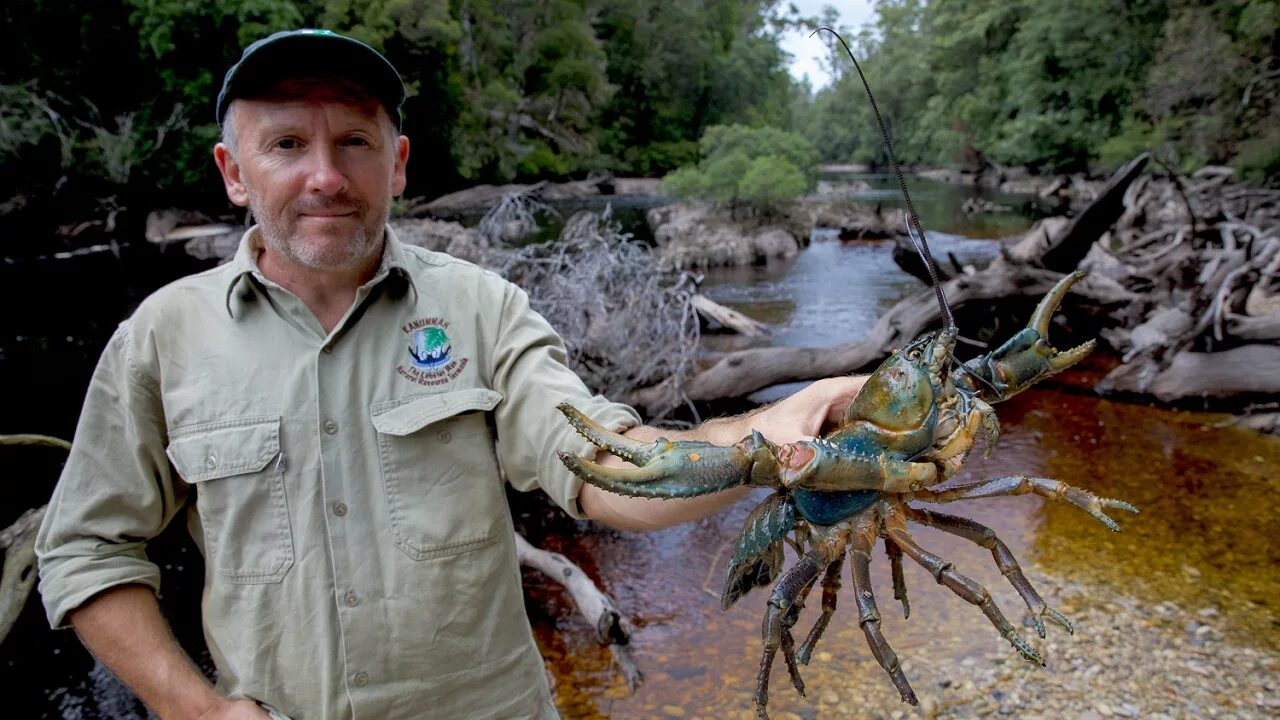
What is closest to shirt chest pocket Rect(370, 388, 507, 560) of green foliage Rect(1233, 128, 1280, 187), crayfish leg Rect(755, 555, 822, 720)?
crayfish leg Rect(755, 555, 822, 720)

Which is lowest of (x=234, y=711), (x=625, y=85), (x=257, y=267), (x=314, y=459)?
(x=234, y=711)

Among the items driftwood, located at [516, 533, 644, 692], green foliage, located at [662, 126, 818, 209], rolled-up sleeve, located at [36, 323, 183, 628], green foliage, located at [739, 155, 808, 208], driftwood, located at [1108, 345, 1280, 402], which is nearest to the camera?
rolled-up sleeve, located at [36, 323, 183, 628]

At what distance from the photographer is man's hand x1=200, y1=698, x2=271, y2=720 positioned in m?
1.91

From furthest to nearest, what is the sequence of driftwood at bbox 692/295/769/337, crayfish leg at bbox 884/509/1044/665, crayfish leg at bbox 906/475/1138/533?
driftwood at bbox 692/295/769/337, crayfish leg at bbox 884/509/1044/665, crayfish leg at bbox 906/475/1138/533

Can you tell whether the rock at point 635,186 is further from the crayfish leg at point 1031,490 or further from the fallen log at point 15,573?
the crayfish leg at point 1031,490

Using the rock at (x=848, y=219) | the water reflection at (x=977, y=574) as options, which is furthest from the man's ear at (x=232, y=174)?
the rock at (x=848, y=219)

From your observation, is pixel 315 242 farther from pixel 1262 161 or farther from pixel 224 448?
pixel 1262 161

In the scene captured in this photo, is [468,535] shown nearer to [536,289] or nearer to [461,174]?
[536,289]

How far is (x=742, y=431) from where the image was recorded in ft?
5.99

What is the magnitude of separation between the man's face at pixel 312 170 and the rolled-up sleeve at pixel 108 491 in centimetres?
47

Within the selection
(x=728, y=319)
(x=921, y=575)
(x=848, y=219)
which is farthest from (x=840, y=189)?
(x=921, y=575)

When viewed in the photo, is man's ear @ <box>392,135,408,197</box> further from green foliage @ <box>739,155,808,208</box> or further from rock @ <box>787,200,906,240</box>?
green foliage @ <box>739,155,808,208</box>

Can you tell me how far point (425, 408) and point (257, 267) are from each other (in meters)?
0.60

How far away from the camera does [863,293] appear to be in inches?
555
